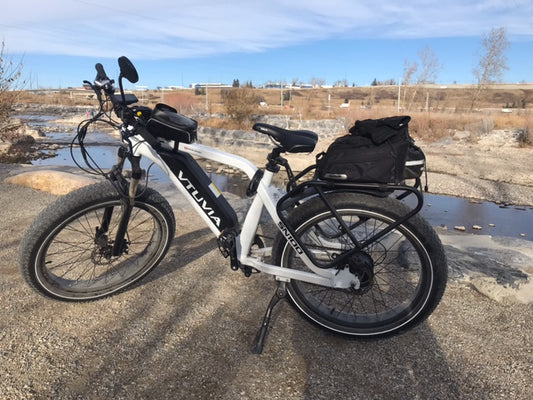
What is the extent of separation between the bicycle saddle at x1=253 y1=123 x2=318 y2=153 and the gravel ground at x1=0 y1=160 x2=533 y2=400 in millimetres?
1169

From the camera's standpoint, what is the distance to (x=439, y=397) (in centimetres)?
202

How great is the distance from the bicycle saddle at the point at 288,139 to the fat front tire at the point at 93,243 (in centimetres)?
100

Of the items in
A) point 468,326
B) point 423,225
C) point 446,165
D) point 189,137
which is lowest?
point 446,165

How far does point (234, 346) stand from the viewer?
2383 millimetres

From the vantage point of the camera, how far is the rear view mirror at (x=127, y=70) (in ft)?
7.56

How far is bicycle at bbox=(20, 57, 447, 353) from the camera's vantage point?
87.2 inches

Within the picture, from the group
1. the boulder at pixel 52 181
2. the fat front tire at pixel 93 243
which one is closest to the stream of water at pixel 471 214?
the boulder at pixel 52 181

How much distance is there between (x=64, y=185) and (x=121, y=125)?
4.08m

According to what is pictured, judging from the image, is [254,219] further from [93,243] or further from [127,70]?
[93,243]

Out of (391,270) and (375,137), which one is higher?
(375,137)

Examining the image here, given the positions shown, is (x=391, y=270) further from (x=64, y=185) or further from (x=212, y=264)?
(x=64, y=185)

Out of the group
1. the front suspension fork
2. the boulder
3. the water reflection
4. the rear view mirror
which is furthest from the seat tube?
the boulder

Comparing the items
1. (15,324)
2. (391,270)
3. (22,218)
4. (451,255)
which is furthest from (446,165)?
(15,324)

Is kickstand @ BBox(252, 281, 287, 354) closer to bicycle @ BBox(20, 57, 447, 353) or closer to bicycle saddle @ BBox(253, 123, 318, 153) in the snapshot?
bicycle @ BBox(20, 57, 447, 353)
